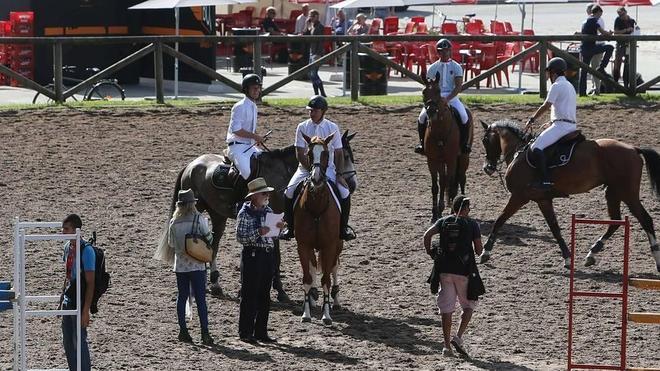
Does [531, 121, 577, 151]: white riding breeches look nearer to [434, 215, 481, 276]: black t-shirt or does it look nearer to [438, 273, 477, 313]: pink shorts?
[434, 215, 481, 276]: black t-shirt

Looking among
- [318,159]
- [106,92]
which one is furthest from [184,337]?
[106,92]

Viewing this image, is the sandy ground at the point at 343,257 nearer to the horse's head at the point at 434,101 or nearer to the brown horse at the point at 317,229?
the brown horse at the point at 317,229

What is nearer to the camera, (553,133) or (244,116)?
(244,116)

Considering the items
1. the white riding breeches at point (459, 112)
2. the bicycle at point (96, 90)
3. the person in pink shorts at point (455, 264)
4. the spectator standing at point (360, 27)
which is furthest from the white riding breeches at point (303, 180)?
the spectator standing at point (360, 27)

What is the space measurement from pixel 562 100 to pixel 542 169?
36.3 inches

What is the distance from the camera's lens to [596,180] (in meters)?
17.3

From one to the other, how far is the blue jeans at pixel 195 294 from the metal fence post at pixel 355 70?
14955mm

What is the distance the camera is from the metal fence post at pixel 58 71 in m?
27.1

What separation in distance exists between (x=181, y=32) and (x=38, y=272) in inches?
722

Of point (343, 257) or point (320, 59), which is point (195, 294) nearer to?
point (343, 257)

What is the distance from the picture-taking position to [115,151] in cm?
2359

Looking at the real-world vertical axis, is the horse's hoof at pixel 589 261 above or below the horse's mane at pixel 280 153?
below

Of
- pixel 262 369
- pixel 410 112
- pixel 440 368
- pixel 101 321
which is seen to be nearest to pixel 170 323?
pixel 101 321

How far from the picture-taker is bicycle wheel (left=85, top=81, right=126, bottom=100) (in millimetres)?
28297
